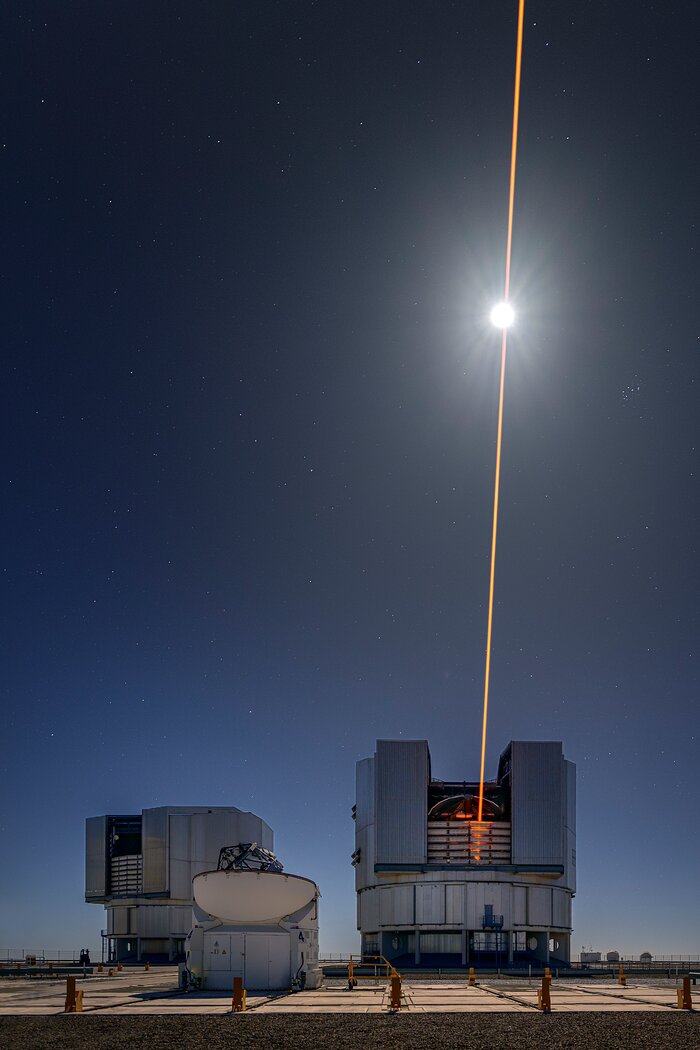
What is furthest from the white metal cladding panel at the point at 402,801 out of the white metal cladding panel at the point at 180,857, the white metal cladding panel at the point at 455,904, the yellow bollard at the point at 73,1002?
the yellow bollard at the point at 73,1002

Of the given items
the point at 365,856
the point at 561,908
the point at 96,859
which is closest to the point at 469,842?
the point at 365,856

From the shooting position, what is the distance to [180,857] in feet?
259

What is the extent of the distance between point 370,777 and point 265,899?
34.0 metres

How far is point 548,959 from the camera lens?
2822 inches

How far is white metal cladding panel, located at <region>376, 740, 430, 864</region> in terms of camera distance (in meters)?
72.7

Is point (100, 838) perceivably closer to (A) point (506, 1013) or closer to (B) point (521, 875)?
(B) point (521, 875)

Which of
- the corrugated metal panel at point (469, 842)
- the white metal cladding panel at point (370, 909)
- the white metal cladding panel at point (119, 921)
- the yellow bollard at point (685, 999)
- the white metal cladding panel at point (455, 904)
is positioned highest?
the yellow bollard at point (685, 999)

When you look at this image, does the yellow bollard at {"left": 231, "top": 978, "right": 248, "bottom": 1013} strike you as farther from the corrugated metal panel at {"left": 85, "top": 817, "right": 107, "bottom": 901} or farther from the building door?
the corrugated metal panel at {"left": 85, "top": 817, "right": 107, "bottom": 901}

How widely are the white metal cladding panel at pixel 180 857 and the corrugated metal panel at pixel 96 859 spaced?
8793 millimetres

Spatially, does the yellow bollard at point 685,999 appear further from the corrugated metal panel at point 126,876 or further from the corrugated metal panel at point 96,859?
the corrugated metal panel at point 96,859

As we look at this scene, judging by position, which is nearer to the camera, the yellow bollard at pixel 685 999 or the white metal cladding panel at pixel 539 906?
the yellow bollard at pixel 685 999

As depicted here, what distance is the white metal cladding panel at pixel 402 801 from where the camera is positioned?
238 ft

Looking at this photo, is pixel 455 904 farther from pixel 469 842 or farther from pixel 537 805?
pixel 537 805

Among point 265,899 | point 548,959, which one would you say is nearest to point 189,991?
point 265,899
